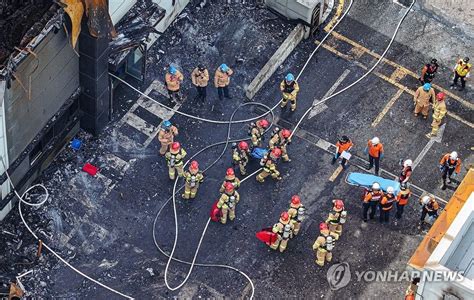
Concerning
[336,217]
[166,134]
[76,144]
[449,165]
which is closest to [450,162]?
[449,165]

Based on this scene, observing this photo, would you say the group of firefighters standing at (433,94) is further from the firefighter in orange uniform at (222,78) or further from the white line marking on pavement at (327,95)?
the firefighter in orange uniform at (222,78)

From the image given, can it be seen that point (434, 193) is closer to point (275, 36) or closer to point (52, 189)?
point (275, 36)

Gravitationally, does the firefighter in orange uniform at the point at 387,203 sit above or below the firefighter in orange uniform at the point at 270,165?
above

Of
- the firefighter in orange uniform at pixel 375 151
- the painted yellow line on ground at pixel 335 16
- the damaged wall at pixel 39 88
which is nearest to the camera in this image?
the damaged wall at pixel 39 88

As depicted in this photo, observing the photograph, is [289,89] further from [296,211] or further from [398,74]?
[296,211]

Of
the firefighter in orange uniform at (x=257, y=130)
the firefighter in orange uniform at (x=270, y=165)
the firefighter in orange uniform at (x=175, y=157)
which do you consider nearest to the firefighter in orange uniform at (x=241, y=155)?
the firefighter in orange uniform at (x=257, y=130)
